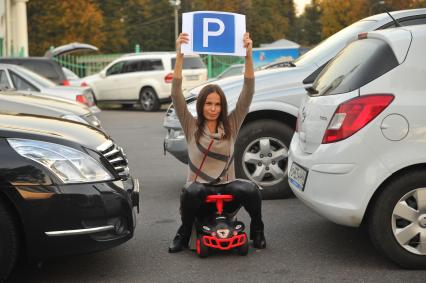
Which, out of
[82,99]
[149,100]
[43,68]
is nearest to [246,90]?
[82,99]

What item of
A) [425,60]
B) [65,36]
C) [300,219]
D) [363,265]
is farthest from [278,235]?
[65,36]

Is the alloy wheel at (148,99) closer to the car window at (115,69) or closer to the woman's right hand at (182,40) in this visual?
the car window at (115,69)

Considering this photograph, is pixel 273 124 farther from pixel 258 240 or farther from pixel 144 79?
pixel 144 79

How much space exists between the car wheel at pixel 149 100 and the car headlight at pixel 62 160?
16.8m

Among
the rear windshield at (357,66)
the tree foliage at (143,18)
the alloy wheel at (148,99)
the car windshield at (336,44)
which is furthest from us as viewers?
the tree foliage at (143,18)

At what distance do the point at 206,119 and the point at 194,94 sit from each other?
8.09ft

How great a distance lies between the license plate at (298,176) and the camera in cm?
468

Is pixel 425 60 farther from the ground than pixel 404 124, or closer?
farther from the ground

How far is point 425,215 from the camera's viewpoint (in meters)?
4.28

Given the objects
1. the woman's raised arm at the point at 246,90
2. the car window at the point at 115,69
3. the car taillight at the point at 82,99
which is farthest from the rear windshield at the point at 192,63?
the woman's raised arm at the point at 246,90

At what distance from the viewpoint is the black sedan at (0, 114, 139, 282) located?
3.93 m

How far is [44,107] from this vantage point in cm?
823

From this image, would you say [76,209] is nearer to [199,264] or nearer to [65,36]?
[199,264]

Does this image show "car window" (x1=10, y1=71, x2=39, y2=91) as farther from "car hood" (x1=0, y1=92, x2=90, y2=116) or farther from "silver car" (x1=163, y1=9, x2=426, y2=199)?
"silver car" (x1=163, y1=9, x2=426, y2=199)
